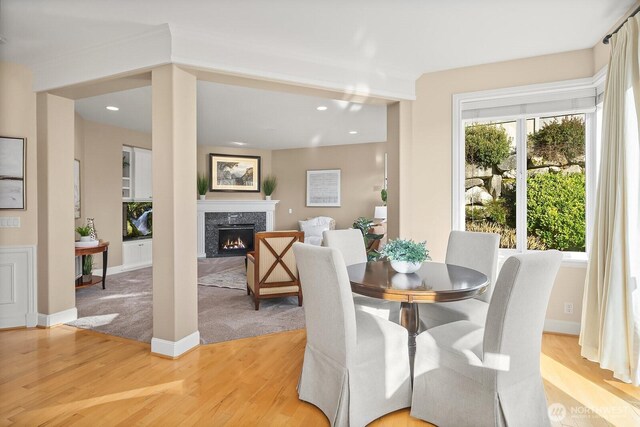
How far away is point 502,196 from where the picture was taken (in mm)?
3633

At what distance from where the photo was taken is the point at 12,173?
11.0ft

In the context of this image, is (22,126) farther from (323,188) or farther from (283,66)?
(323,188)

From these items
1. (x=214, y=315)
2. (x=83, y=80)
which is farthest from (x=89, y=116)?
(x=214, y=315)

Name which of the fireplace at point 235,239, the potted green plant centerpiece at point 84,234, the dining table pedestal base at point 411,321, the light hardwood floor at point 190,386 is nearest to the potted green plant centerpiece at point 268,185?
the fireplace at point 235,239

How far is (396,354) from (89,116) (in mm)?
5662

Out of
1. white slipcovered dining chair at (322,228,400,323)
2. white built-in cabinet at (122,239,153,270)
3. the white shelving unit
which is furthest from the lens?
the white shelving unit

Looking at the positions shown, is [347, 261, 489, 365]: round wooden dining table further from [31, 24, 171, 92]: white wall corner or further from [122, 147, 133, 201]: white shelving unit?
[122, 147, 133, 201]: white shelving unit

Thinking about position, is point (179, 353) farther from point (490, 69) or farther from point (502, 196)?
point (490, 69)

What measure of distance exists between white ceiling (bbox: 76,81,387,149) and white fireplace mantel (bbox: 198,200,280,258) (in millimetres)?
1386

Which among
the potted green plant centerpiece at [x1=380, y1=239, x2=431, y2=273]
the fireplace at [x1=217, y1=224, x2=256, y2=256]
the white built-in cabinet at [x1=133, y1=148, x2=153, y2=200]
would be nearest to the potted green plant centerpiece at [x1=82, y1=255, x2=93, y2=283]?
the white built-in cabinet at [x1=133, y1=148, x2=153, y2=200]

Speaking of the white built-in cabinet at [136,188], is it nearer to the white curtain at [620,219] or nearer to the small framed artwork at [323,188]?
the small framed artwork at [323,188]

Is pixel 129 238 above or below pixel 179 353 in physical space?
above

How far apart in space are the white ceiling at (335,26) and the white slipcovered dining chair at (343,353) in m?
1.80

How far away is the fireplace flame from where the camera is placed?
8.12m
